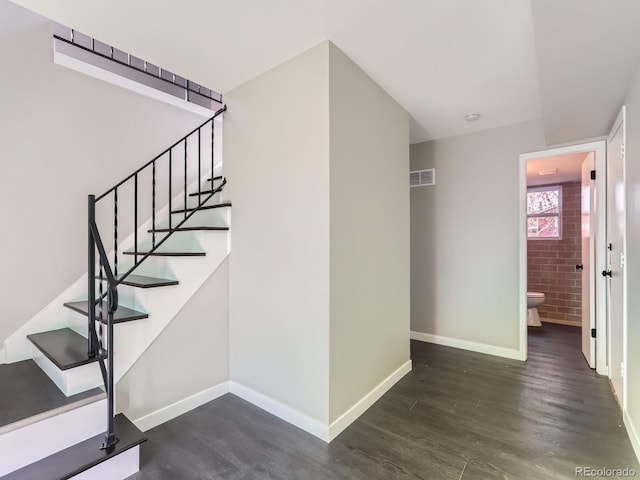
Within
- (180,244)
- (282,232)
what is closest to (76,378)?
(180,244)

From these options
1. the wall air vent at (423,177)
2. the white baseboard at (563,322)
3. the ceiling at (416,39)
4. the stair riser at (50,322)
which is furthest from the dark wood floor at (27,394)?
the white baseboard at (563,322)

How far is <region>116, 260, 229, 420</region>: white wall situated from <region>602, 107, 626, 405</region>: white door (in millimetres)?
3022

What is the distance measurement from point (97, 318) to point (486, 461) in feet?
8.58

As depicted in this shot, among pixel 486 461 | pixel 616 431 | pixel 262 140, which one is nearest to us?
pixel 486 461

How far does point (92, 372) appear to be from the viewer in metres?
1.90

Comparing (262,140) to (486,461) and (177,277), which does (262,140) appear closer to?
(177,277)

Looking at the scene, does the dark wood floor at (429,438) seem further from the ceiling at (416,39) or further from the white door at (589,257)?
the ceiling at (416,39)

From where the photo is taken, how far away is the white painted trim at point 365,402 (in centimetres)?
208

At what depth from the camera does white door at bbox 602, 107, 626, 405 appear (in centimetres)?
230

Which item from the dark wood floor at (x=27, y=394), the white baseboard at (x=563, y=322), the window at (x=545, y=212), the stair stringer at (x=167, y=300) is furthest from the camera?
the window at (x=545, y=212)

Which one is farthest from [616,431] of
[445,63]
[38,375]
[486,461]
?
[38,375]

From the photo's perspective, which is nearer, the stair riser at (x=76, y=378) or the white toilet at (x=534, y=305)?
the stair riser at (x=76, y=378)

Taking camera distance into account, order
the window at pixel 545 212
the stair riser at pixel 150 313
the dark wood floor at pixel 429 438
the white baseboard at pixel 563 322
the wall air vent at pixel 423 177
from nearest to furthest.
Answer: the dark wood floor at pixel 429 438, the stair riser at pixel 150 313, the wall air vent at pixel 423 177, the white baseboard at pixel 563 322, the window at pixel 545 212

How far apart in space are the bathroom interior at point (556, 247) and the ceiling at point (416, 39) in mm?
2742
